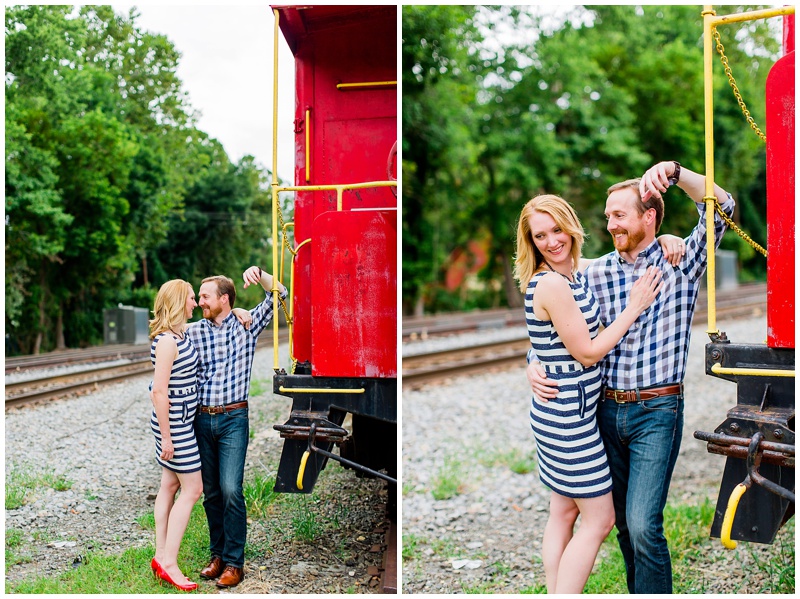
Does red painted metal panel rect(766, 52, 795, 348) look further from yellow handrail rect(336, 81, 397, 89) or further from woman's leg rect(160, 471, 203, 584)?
woman's leg rect(160, 471, 203, 584)

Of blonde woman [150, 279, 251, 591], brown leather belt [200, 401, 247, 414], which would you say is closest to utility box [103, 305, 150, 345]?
blonde woman [150, 279, 251, 591]

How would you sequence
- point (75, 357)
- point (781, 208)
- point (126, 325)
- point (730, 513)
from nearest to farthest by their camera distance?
point (730, 513)
point (781, 208)
point (126, 325)
point (75, 357)

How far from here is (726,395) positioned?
23.0 feet

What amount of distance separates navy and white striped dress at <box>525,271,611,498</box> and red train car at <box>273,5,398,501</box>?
860 millimetres

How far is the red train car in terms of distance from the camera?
3.35 m

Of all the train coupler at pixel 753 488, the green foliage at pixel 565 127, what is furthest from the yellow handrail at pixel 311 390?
the green foliage at pixel 565 127

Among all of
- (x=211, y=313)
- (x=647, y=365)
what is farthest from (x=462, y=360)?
(x=647, y=365)

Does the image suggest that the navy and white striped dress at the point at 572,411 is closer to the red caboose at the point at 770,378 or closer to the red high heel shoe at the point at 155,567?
the red caboose at the point at 770,378

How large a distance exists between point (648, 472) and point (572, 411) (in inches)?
14.8

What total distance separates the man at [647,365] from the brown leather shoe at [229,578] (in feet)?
6.09

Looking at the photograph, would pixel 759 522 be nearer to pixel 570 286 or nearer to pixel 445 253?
pixel 570 286

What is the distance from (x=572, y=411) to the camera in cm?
277

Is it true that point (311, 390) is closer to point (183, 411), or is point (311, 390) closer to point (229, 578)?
point (183, 411)

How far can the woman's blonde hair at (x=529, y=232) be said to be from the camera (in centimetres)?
278
